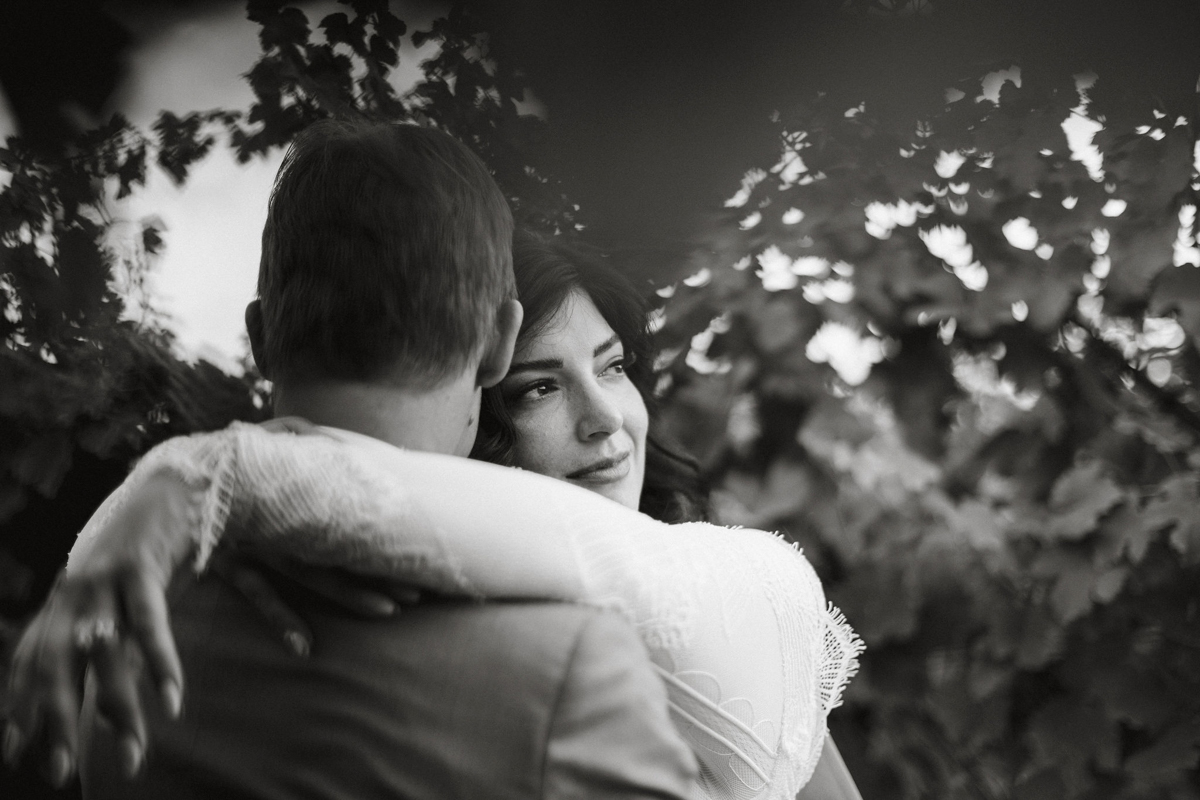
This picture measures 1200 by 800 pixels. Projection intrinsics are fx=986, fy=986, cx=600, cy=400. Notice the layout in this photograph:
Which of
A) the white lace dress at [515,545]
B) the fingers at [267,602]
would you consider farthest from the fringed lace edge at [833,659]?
the fingers at [267,602]

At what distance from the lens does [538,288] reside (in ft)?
6.15

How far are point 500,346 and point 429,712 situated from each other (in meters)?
0.40

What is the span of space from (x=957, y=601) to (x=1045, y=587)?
0.18 meters

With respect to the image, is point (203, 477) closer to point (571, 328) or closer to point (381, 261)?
point (381, 261)

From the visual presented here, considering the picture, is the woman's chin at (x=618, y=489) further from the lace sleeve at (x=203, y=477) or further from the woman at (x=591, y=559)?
the lace sleeve at (x=203, y=477)

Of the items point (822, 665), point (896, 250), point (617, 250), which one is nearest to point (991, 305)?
point (896, 250)

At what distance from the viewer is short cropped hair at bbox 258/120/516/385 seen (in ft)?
3.00

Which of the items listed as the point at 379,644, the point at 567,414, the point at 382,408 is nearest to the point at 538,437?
the point at 567,414

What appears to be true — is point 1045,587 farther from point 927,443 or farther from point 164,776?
point 164,776

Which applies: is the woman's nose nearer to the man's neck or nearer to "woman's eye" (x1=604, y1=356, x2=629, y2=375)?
"woman's eye" (x1=604, y1=356, x2=629, y2=375)

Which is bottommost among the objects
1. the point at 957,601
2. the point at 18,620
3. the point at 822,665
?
the point at 957,601

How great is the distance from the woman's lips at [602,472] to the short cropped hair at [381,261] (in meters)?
0.85

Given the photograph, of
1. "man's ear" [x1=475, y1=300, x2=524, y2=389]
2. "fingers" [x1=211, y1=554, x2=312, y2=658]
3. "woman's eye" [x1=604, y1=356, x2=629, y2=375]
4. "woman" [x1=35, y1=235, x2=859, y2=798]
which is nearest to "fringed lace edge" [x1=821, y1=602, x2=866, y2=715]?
"woman" [x1=35, y1=235, x2=859, y2=798]

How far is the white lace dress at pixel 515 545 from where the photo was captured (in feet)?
2.56
